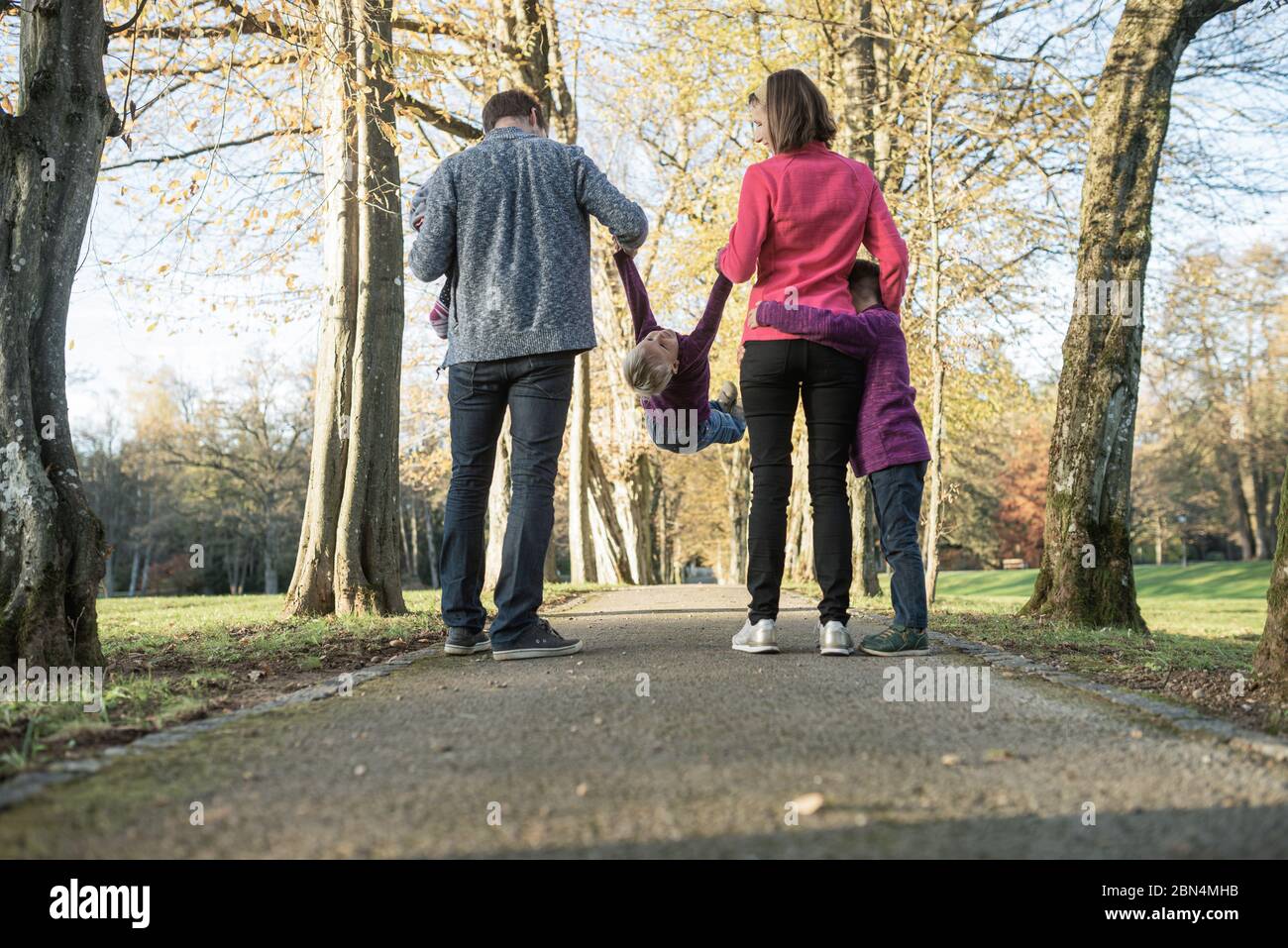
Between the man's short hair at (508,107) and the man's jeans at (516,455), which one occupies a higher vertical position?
the man's short hair at (508,107)

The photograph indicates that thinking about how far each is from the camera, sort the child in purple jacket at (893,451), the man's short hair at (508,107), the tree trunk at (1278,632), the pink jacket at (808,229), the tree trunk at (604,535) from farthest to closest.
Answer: the tree trunk at (604,535) < the man's short hair at (508,107) < the child in purple jacket at (893,451) < the pink jacket at (808,229) < the tree trunk at (1278,632)

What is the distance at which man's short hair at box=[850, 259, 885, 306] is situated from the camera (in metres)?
4.70

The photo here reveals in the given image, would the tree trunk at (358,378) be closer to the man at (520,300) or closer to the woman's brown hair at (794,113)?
the man at (520,300)

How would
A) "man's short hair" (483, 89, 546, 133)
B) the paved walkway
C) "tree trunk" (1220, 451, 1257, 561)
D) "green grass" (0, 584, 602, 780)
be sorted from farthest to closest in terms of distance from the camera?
"tree trunk" (1220, 451, 1257, 561) → "man's short hair" (483, 89, 546, 133) → "green grass" (0, 584, 602, 780) → the paved walkway

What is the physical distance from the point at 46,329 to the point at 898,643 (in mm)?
4376

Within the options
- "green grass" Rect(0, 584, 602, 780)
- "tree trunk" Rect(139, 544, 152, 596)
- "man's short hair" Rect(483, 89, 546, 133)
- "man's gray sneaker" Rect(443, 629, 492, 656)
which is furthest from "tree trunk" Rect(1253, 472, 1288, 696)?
"tree trunk" Rect(139, 544, 152, 596)

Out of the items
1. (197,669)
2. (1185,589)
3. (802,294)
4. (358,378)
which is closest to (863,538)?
(358,378)

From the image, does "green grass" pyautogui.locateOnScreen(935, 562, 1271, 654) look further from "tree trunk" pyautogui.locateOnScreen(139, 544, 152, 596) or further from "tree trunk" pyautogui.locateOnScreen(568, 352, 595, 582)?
"tree trunk" pyautogui.locateOnScreen(139, 544, 152, 596)

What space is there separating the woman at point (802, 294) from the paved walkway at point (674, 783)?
3.35 feet

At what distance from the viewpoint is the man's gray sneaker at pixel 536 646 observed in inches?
180

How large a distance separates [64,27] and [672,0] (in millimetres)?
9617

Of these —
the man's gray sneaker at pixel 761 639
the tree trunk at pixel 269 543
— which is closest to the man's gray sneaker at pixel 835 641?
the man's gray sneaker at pixel 761 639

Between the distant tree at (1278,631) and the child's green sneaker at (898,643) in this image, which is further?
the child's green sneaker at (898,643)

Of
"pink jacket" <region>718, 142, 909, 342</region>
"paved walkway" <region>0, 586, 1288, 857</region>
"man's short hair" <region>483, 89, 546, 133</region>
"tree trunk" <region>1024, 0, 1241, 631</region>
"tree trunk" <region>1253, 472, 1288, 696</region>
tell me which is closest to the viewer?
"paved walkway" <region>0, 586, 1288, 857</region>
